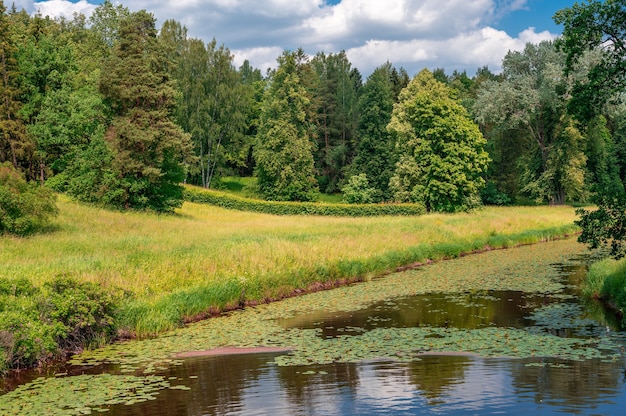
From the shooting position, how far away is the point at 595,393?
34.8 ft

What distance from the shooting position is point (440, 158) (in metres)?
61.2

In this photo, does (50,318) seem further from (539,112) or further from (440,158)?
(539,112)

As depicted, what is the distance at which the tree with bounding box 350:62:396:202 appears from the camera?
80.7 meters

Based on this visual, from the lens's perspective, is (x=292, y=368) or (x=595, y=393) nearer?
(x=595, y=393)

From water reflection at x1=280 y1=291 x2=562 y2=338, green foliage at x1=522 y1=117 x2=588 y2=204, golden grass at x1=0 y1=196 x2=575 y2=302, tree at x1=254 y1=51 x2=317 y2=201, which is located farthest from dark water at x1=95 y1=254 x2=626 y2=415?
tree at x1=254 y1=51 x2=317 y2=201

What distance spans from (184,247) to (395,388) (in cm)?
1717

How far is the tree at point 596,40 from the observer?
16.0 m

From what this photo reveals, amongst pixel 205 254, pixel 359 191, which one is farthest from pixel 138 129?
pixel 359 191

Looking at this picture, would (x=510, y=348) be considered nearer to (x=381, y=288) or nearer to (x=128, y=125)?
(x=381, y=288)

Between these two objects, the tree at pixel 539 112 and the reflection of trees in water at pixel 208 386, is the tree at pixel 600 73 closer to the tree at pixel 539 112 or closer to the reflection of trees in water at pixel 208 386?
the reflection of trees in water at pixel 208 386

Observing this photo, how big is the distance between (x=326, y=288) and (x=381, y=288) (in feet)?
7.53

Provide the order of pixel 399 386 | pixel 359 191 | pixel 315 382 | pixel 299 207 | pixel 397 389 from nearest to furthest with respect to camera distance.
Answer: pixel 397 389 < pixel 399 386 < pixel 315 382 < pixel 299 207 < pixel 359 191

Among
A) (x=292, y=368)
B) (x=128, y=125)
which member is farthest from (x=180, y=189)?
(x=292, y=368)

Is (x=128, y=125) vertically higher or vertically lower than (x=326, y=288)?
higher
